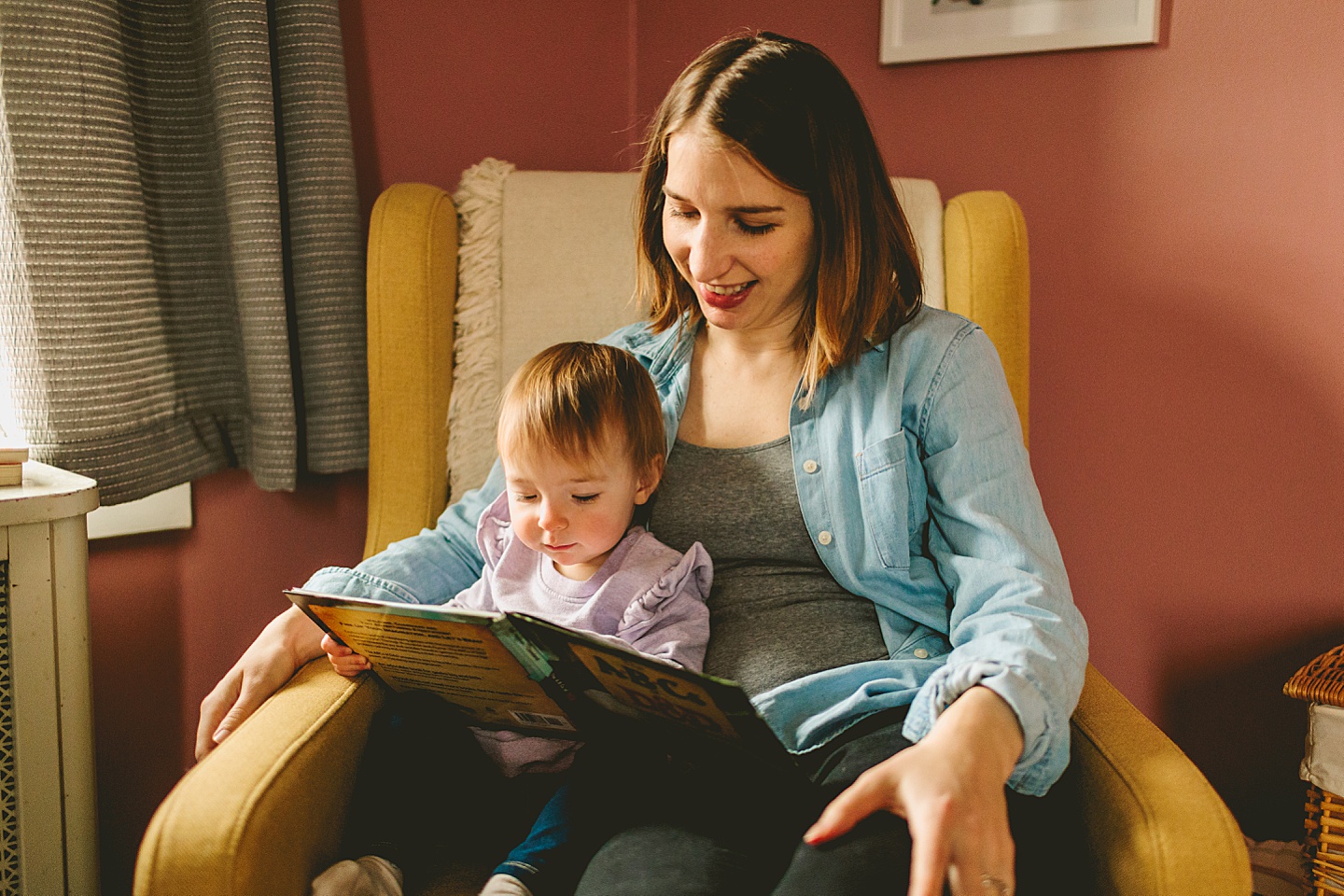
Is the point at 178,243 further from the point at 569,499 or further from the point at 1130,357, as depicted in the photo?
the point at 1130,357

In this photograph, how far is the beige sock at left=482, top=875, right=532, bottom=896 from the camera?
2.64 feet

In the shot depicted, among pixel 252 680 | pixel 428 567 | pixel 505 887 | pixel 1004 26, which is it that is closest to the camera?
pixel 505 887

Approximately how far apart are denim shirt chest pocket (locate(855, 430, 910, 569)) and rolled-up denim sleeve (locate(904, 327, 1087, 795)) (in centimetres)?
3

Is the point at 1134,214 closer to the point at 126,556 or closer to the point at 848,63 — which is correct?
the point at 848,63

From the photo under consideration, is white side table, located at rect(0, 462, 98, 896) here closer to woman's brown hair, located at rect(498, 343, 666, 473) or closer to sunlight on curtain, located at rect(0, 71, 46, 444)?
sunlight on curtain, located at rect(0, 71, 46, 444)

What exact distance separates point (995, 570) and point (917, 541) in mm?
129

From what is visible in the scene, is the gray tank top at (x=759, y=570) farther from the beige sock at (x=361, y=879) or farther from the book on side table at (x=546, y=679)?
the beige sock at (x=361, y=879)

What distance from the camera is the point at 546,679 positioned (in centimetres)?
81

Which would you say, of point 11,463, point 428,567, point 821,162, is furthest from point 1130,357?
point 11,463

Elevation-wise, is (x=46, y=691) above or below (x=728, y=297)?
below

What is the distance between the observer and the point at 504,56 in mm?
1636

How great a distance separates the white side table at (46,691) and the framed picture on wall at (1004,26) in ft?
4.14

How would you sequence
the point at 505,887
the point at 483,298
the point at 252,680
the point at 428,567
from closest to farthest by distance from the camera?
1. the point at 505,887
2. the point at 252,680
3. the point at 428,567
4. the point at 483,298

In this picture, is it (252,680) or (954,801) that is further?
(252,680)
